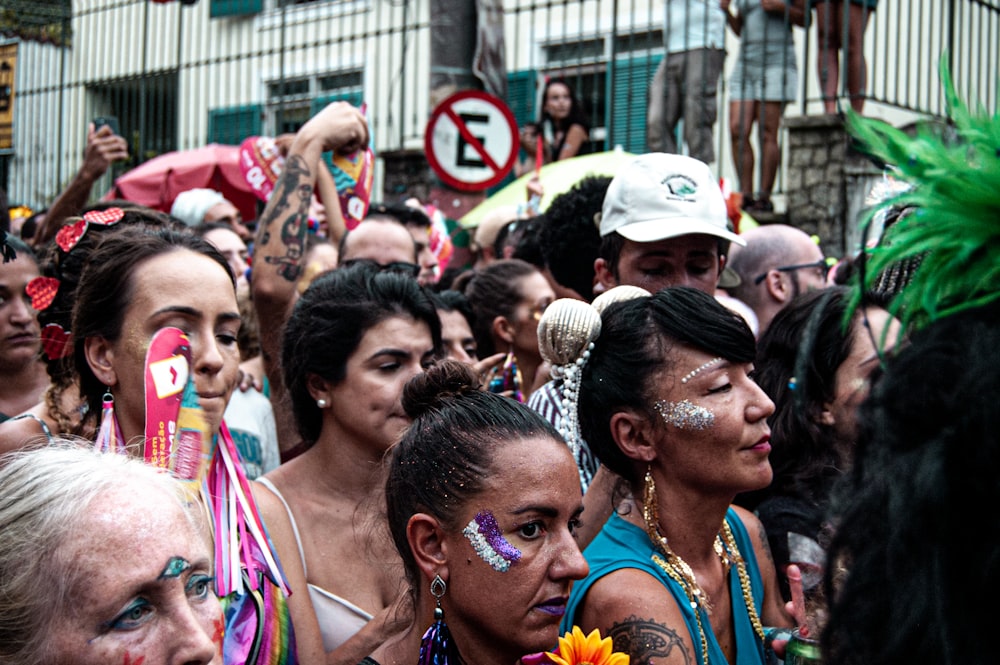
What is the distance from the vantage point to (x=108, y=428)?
9.64 ft

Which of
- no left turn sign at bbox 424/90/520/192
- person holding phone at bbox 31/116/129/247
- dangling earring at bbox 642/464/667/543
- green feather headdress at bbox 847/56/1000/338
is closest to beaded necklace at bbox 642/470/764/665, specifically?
dangling earring at bbox 642/464/667/543

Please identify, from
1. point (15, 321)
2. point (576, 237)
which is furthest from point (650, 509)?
point (15, 321)

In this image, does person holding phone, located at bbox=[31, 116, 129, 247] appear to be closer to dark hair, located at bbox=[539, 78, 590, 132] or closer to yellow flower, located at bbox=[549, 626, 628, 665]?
dark hair, located at bbox=[539, 78, 590, 132]

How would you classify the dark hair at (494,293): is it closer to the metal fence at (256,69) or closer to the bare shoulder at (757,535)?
the bare shoulder at (757,535)

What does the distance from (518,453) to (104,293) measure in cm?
129

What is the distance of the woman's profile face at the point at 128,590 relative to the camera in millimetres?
1884

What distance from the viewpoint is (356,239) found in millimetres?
5285

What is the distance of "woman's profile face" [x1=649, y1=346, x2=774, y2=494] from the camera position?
9.33 ft

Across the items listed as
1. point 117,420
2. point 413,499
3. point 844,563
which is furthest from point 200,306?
point 844,563

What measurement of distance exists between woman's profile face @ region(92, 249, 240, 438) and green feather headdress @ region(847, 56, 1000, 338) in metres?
2.02

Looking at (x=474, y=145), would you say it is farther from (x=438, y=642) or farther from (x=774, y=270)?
(x=438, y=642)

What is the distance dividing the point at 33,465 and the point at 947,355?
63.2 inches

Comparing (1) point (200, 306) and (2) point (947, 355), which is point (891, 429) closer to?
(2) point (947, 355)

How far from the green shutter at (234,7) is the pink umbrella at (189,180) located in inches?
198
